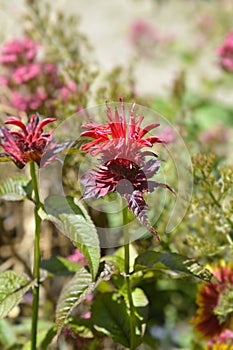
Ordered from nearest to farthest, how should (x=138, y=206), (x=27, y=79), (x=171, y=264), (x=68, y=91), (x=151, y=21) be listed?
(x=138, y=206)
(x=171, y=264)
(x=68, y=91)
(x=27, y=79)
(x=151, y=21)

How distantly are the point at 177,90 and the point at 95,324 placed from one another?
93cm

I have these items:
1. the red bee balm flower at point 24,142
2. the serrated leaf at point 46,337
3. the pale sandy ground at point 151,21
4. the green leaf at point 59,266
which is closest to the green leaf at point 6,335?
the serrated leaf at point 46,337

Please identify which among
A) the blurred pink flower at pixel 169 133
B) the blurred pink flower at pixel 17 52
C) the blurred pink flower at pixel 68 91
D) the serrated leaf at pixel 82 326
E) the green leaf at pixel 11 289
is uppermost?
the blurred pink flower at pixel 17 52

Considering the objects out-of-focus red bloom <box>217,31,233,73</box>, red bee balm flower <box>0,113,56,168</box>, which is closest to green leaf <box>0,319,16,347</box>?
red bee balm flower <box>0,113,56,168</box>

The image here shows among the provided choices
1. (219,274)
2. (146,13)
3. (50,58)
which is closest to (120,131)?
(219,274)

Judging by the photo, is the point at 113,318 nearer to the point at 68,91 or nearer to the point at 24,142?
the point at 24,142

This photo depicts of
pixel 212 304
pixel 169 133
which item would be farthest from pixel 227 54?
pixel 212 304

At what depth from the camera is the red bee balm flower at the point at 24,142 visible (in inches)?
29.2

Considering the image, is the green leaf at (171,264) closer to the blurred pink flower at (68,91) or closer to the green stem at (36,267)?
the green stem at (36,267)

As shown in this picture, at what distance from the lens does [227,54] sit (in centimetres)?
161

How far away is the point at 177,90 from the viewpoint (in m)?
1.66

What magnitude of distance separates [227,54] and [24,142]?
0.97 m

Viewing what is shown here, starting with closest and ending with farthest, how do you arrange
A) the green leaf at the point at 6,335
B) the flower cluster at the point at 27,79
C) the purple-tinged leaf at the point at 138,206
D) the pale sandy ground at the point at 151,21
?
the purple-tinged leaf at the point at 138,206, the green leaf at the point at 6,335, the flower cluster at the point at 27,79, the pale sandy ground at the point at 151,21

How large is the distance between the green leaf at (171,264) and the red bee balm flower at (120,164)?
121mm
